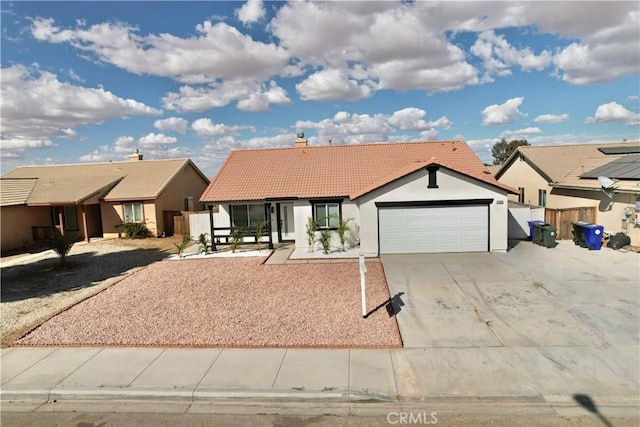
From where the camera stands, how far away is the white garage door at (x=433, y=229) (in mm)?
16219

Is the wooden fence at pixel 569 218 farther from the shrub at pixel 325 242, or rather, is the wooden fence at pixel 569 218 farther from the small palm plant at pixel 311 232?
the small palm plant at pixel 311 232

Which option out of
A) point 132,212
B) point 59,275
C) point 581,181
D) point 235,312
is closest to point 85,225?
point 132,212

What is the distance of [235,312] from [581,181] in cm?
1904

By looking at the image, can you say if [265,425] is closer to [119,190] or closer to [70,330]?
[70,330]

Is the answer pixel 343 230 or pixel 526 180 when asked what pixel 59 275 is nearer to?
pixel 343 230

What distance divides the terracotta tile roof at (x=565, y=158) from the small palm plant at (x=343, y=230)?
13.4 meters

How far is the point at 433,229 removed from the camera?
1633 cm

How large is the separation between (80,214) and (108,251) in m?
6.07

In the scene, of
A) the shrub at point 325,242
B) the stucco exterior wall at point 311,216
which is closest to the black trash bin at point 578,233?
the stucco exterior wall at point 311,216

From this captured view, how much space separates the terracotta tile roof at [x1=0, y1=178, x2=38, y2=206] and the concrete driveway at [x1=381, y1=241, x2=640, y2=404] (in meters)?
21.7

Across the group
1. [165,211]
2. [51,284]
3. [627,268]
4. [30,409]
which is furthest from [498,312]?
[165,211]

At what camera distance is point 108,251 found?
2047cm

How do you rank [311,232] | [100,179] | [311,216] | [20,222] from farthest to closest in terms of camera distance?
1. [100,179]
2. [20,222]
3. [311,216]
4. [311,232]

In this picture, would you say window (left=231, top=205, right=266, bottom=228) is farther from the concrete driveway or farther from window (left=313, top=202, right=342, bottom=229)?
the concrete driveway
